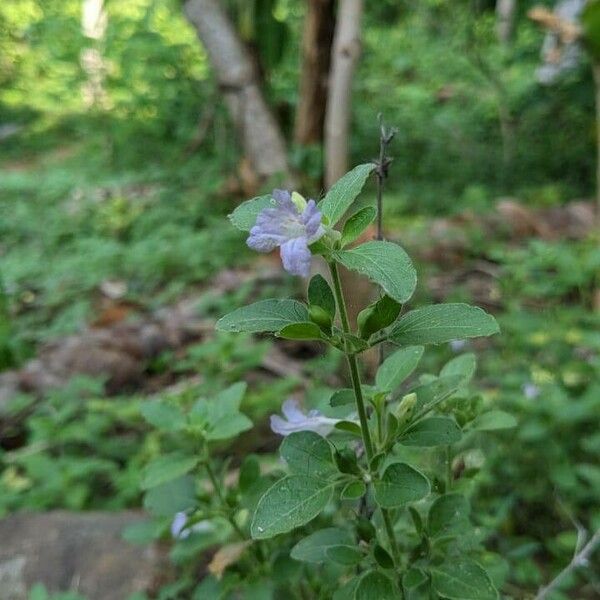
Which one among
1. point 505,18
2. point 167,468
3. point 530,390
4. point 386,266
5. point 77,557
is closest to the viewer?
point 386,266

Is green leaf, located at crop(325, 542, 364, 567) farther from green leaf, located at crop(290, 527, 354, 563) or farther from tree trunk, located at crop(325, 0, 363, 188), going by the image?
tree trunk, located at crop(325, 0, 363, 188)

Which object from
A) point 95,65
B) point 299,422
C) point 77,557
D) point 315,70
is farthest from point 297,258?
point 95,65

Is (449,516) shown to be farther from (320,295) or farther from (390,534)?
(320,295)

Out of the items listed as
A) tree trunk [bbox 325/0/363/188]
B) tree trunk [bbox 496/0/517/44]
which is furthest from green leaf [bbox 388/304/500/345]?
tree trunk [bbox 496/0/517/44]

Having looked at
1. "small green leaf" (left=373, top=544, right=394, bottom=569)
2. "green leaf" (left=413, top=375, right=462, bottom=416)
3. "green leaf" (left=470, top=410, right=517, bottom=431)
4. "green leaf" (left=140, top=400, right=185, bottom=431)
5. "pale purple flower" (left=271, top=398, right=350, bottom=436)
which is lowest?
"small green leaf" (left=373, top=544, right=394, bottom=569)

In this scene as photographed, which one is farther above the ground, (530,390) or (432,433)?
(432,433)

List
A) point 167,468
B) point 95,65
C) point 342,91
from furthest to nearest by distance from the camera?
point 95,65, point 342,91, point 167,468
